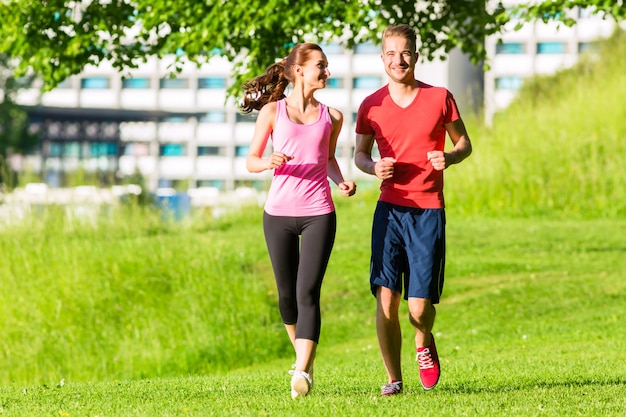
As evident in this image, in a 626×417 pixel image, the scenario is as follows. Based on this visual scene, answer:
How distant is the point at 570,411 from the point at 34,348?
9.29 m

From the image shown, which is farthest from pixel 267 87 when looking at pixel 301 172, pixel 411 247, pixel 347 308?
pixel 347 308

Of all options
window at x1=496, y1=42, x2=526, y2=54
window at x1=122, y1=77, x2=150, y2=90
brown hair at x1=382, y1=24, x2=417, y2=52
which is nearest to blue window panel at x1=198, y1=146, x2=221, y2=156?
window at x1=122, y1=77, x2=150, y2=90

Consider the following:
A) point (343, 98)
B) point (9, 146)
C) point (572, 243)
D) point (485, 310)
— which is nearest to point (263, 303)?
point (485, 310)

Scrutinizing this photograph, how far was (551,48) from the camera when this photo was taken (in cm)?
8731

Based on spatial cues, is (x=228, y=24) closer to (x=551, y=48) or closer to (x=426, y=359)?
(x=426, y=359)

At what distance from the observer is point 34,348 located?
45.9 feet

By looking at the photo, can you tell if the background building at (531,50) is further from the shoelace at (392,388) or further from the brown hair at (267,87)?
the shoelace at (392,388)

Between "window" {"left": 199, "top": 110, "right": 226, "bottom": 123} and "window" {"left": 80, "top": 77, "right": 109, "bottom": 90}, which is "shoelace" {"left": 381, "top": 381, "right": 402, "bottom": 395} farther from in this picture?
"window" {"left": 80, "top": 77, "right": 109, "bottom": 90}

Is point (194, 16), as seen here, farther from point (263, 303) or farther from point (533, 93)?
point (533, 93)

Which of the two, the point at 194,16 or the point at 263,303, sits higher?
the point at 194,16

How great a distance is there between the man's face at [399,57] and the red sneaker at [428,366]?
4.71ft

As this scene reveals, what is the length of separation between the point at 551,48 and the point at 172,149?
29.8 m

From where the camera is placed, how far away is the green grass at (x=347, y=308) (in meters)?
6.68

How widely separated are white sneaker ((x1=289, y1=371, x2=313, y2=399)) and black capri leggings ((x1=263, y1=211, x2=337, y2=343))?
0.19 m
